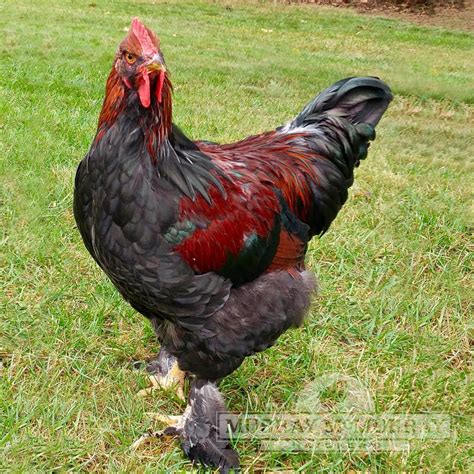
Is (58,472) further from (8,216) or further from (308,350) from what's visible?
(8,216)

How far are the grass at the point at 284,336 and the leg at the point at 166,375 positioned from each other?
0.06 m

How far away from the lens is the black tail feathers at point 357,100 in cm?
293

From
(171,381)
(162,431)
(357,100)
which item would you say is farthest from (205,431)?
(357,100)

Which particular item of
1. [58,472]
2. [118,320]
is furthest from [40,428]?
[118,320]

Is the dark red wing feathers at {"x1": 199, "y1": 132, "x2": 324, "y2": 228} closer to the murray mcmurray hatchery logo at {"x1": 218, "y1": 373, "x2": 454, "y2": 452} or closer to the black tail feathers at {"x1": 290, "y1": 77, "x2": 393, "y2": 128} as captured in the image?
the black tail feathers at {"x1": 290, "y1": 77, "x2": 393, "y2": 128}

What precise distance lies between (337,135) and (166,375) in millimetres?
1516

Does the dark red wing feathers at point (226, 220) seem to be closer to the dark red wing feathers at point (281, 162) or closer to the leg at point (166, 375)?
the dark red wing feathers at point (281, 162)

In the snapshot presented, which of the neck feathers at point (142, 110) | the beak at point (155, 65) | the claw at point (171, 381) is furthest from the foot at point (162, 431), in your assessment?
the beak at point (155, 65)

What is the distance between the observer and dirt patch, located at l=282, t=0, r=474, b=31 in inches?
606

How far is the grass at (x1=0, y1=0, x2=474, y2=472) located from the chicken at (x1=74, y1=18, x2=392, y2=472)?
34 cm

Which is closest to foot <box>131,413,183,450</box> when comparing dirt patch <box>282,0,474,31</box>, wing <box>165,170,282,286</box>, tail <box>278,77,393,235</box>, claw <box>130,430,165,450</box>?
claw <box>130,430,165,450</box>

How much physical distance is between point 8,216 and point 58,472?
213 centimetres

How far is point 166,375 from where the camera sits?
300 centimetres

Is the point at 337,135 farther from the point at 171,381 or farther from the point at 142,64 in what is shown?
the point at 171,381
